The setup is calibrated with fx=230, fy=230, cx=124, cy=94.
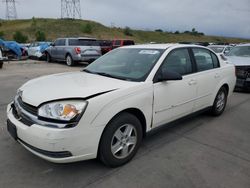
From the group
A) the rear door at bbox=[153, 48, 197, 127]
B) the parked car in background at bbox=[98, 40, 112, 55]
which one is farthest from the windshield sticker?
the parked car in background at bbox=[98, 40, 112, 55]

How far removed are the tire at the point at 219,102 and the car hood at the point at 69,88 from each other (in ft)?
8.24

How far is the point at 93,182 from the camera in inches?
102

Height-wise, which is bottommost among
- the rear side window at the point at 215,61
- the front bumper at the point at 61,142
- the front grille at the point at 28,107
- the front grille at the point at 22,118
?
the front bumper at the point at 61,142

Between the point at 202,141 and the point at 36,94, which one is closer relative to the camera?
the point at 36,94

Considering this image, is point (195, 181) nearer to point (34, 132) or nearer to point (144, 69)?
point (144, 69)

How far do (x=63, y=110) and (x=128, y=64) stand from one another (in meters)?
1.51

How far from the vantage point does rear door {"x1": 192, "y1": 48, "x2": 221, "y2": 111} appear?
409 cm

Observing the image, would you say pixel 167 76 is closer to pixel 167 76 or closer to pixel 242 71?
pixel 167 76

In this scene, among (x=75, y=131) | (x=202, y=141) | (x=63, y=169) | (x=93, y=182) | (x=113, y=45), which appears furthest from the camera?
(x=113, y=45)

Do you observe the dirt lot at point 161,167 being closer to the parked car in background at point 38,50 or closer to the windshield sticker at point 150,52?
the windshield sticker at point 150,52

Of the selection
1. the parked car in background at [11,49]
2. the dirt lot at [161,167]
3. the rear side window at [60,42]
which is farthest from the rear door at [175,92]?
the parked car in background at [11,49]

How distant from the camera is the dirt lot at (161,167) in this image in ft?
8.53

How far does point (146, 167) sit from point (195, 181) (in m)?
0.61

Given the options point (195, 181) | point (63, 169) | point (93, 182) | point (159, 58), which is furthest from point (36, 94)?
point (195, 181)
